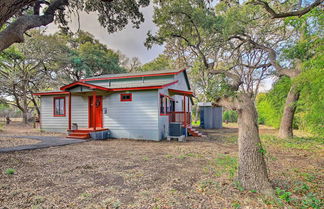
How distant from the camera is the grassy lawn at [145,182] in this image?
2.76 m

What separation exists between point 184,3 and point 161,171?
875 centimetres

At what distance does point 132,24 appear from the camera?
787 centimetres

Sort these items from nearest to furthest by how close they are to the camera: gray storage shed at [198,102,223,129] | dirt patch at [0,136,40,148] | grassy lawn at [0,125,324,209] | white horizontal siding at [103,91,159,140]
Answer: grassy lawn at [0,125,324,209] < dirt patch at [0,136,40,148] < white horizontal siding at [103,91,159,140] < gray storage shed at [198,102,223,129]

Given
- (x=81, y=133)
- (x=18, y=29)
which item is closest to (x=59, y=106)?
(x=81, y=133)

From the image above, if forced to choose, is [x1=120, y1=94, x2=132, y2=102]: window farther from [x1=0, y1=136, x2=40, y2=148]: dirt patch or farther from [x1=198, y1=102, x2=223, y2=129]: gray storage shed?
[x1=198, y1=102, x2=223, y2=129]: gray storage shed

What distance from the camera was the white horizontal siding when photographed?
9508 mm

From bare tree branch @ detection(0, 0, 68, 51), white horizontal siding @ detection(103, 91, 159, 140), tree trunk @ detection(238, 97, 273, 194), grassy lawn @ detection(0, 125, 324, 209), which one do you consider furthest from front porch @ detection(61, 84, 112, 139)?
tree trunk @ detection(238, 97, 273, 194)

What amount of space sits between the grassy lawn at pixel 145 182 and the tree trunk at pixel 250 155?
184mm

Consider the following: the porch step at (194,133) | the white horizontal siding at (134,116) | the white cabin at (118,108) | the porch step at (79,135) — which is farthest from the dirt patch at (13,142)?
A: the porch step at (194,133)

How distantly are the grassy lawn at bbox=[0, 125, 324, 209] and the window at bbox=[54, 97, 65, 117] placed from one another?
6553 mm

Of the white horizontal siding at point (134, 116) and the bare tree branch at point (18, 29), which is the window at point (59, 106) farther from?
the bare tree branch at point (18, 29)

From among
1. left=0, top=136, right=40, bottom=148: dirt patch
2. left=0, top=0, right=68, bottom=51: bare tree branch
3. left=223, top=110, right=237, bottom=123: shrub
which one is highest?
left=0, top=0, right=68, bottom=51: bare tree branch

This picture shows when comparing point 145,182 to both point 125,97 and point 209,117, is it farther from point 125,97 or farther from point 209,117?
point 209,117

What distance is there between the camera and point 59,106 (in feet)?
39.4
